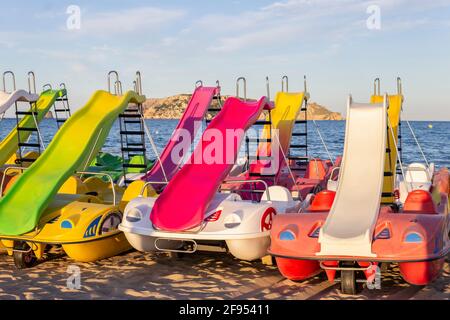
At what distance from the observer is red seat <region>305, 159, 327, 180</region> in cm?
1410

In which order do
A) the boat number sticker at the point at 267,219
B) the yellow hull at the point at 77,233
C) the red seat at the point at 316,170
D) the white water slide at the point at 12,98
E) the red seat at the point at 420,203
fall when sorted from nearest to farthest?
the red seat at the point at 420,203 < the boat number sticker at the point at 267,219 < the yellow hull at the point at 77,233 < the white water slide at the point at 12,98 < the red seat at the point at 316,170

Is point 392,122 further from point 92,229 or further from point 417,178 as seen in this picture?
point 92,229

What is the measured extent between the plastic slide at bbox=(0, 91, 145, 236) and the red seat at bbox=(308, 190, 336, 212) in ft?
13.6

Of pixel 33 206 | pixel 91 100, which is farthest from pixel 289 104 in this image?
pixel 33 206

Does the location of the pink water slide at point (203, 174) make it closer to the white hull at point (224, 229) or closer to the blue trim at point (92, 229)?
the white hull at point (224, 229)

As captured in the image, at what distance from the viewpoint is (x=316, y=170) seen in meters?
14.2

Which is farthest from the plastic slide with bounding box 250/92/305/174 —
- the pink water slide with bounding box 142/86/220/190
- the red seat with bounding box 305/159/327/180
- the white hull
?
the white hull

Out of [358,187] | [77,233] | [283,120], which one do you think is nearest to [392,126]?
[283,120]

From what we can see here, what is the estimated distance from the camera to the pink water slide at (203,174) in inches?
324

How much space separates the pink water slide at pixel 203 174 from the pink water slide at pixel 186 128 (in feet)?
10.8

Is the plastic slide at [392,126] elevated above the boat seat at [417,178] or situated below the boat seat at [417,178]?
above

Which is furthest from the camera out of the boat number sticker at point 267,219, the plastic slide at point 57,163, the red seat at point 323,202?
the plastic slide at point 57,163

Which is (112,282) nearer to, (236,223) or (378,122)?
(236,223)

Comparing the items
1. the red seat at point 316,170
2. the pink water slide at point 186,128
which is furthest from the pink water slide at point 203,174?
the red seat at point 316,170
